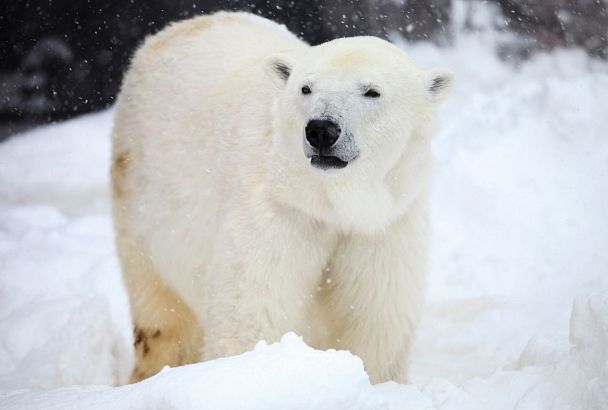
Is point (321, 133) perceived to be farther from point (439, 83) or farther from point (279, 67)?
point (439, 83)

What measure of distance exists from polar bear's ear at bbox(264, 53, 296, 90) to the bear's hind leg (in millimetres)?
1303

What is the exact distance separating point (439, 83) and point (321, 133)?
0.66 metres

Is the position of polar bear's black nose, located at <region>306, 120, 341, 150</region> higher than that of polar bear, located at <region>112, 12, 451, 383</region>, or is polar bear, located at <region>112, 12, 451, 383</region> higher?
polar bear's black nose, located at <region>306, 120, 341, 150</region>

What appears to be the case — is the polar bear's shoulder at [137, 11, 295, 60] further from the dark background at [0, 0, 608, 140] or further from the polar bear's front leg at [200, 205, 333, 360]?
the dark background at [0, 0, 608, 140]

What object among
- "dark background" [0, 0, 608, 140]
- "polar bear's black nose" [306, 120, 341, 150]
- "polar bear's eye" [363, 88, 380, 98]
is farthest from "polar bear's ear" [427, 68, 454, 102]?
"dark background" [0, 0, 608, 140]

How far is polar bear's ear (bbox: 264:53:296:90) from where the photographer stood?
3.25 m

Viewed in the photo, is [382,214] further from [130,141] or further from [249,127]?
[130,141]

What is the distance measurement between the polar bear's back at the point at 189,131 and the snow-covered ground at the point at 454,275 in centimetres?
83

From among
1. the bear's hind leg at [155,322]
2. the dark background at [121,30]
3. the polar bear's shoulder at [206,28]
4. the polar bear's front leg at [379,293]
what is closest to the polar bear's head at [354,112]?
the polar bear's front leg at [379,293]

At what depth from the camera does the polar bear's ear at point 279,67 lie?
10.7 ft

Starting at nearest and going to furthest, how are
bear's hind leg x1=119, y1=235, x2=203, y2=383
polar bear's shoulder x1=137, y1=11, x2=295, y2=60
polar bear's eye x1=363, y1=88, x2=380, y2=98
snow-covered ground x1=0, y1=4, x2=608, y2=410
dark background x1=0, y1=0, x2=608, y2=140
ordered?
snow-covered ground x1=0, y1=4, x2=608, y2=410, polar bear's eye x1=363, y1=88, x2=380, y2=98, bear's hind leg x1=119, y1=235, x2=203, y2=383, polar bear's shoulder x1=137, y1=11, x2=295, y2=60, dark background x1=0, y1=0, x2=608, y2=140

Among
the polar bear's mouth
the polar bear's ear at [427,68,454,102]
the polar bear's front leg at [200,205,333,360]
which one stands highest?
the polar bear's ear at [427,68,454,102]

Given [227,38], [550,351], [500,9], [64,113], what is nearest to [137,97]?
[227,38]

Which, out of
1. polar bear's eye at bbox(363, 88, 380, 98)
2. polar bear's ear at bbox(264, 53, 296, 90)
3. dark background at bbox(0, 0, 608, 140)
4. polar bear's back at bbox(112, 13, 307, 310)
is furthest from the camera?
dark background at bbox(0, 0, 608, 140)
